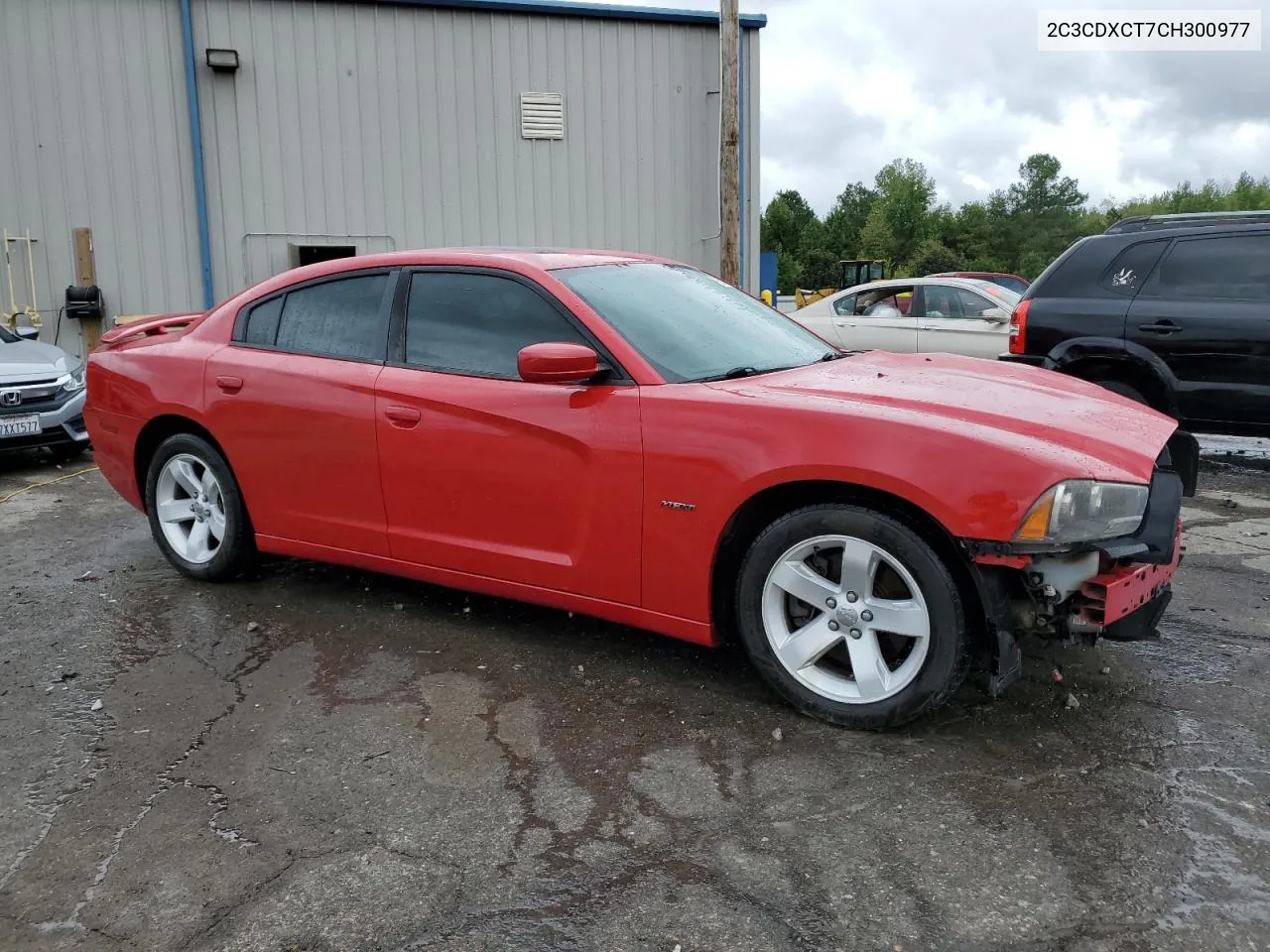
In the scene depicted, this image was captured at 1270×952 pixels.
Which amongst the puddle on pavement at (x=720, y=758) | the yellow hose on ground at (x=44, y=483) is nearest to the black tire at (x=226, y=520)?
the puddle on pavement at (x=720, y=758)

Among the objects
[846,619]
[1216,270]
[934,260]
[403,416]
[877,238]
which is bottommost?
[846,619]

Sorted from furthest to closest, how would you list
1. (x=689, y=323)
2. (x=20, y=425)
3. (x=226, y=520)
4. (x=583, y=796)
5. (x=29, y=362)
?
1. (x=29, y=362)
2. (x=20, y=425)
3. (x=226, y=520)
4. (x=689, y=323)
5. (x=583, y=796)

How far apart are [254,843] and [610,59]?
12.3 m

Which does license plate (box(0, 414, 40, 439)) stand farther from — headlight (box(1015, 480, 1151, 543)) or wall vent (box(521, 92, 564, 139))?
headlight (box(1015, 480, 1151, 543))

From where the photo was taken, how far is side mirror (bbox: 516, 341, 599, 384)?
346 centimetres

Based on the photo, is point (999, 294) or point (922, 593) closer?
point (922, 593)

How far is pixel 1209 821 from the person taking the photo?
8.86 ft

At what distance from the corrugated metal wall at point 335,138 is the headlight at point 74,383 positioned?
420 cm

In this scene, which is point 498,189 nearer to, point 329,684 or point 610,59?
point 610,59

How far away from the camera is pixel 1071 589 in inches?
118

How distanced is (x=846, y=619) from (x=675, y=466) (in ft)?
2.38

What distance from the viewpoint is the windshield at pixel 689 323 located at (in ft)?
12.2

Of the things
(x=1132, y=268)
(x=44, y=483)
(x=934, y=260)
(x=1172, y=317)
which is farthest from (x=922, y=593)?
(x=934, y=260)

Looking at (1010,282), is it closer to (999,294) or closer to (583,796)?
(999,294)
